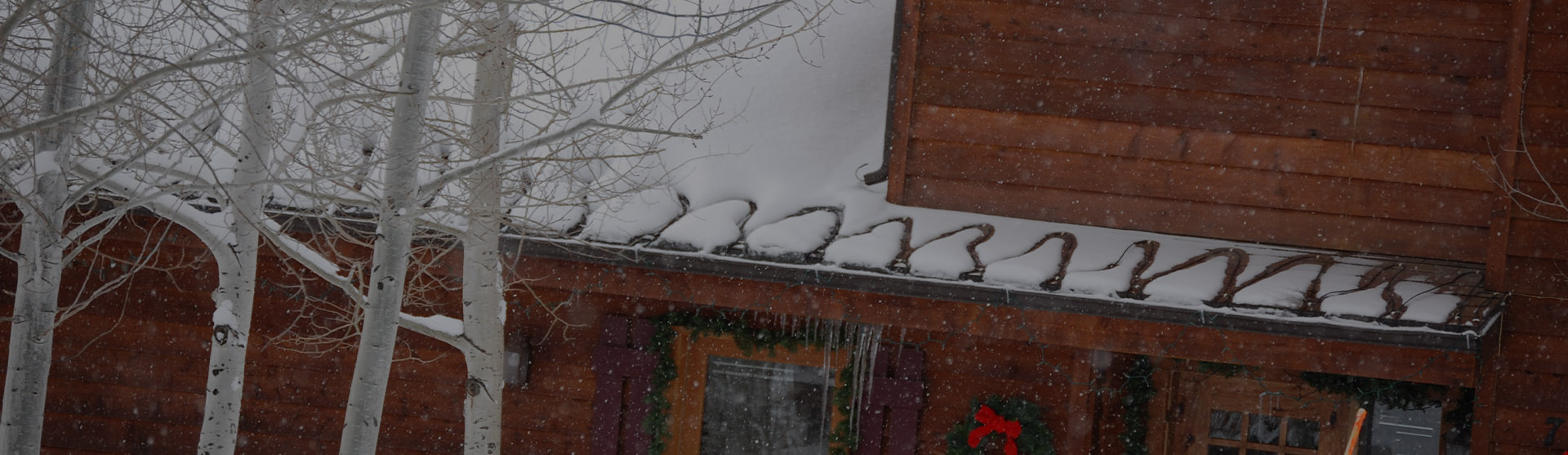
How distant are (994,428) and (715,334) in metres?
1.78

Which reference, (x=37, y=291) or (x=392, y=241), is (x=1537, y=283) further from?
(x=37, y=291)

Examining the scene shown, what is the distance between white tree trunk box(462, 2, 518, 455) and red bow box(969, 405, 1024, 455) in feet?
9.05

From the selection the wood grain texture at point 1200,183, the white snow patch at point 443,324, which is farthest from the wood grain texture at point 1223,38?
the white snow patch at point 443,324

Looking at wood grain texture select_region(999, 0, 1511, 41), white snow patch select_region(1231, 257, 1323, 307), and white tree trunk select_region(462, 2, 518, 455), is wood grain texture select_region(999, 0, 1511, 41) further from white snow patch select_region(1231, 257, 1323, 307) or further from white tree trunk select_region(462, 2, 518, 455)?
white tree trunk select_region(462, 2, 518, 455)

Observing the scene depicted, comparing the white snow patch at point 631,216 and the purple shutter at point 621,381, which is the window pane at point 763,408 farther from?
the white snow patch at point 631,216

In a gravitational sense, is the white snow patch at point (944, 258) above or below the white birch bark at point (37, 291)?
above

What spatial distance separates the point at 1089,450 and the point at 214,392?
4.78 metres

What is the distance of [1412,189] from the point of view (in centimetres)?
561

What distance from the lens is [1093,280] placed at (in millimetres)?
5156

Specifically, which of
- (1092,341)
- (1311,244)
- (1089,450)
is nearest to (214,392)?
(1092,341)

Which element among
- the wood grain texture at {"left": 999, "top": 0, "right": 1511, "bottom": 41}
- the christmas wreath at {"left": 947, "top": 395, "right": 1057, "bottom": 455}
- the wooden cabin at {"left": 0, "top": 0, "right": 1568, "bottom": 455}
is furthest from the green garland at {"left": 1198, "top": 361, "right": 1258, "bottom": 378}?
the wood grain texture at {"left": 999, "top": 0, "right": 1511, "bottom": 41}

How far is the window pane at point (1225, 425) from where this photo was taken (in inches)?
271

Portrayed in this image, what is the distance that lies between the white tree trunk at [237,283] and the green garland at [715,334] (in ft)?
8.37

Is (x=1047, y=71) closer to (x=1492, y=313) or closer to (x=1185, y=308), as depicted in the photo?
(x=1185, y=308)
